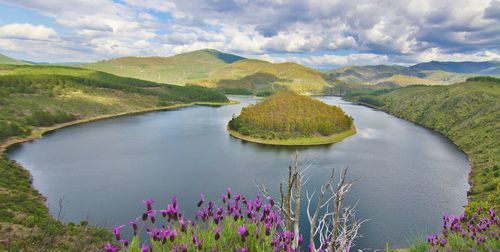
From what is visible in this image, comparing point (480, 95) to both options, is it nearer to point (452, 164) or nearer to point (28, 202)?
point (452, 164)

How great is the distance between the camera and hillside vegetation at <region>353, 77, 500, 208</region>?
58141mm

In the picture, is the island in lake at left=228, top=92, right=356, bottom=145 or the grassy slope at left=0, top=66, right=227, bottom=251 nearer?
the grassy slope at left=0, top=66, right=227, bottom=251

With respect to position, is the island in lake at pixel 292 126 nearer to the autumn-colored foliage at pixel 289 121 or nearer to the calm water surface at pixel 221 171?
the autumn-colored foliage at pixel 289 121

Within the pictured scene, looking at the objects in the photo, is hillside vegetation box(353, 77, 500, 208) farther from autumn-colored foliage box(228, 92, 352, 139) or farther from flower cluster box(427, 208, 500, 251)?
autumn-colored foliage box(228, 92, 352, 139)

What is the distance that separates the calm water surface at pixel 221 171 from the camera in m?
47.4

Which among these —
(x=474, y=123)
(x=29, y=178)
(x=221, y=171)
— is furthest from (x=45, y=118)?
(x=474, y=123)

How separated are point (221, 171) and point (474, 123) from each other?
97060 millimetres

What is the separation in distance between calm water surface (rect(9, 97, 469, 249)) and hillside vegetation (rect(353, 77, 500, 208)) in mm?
3428

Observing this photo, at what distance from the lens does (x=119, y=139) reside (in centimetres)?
10412

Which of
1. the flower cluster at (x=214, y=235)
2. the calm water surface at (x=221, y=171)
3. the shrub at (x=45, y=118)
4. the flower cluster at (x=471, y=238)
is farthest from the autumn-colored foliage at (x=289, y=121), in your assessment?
the flower cluster at (x=214, y=235)

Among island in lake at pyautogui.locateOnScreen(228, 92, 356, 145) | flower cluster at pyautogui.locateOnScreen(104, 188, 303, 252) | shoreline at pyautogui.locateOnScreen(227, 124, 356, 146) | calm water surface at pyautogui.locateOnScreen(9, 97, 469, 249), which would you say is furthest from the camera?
island in lake at pyautogui.locateOnScreen(228, 92, 356, 145)

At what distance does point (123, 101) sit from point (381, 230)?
182 meters

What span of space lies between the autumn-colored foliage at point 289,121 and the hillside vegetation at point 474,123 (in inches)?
1602

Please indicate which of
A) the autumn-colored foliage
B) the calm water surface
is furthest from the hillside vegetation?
the autumn-colored foliage
